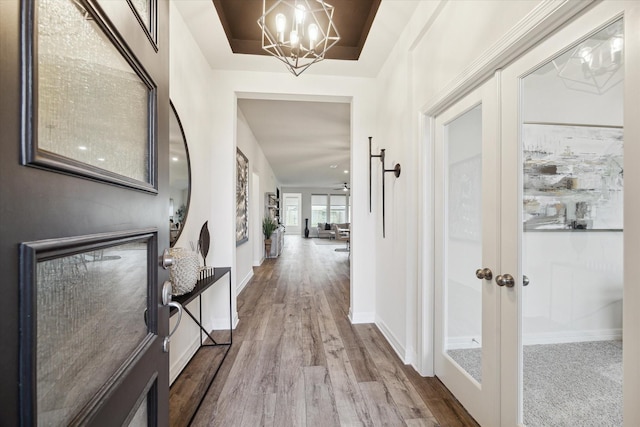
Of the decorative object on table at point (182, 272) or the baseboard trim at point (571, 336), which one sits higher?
the decorative object on table at point (182, 272)

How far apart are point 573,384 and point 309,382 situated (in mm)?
1462

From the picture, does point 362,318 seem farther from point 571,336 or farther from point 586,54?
point 586,54

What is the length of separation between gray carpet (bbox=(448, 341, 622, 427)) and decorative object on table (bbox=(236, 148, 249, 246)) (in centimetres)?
357

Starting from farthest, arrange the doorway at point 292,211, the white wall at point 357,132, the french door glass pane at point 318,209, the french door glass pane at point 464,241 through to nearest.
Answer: the french door glass pane at point 318,209 → the doorway at point 292,211 → the white wall at point 357,132 → the french door glass pane at point 464,241

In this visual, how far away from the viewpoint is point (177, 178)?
6.81ft

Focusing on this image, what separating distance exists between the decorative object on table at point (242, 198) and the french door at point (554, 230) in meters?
3.18

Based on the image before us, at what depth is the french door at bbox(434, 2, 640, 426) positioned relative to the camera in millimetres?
891

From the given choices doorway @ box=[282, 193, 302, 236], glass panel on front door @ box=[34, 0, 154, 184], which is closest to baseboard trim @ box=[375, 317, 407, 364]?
glass panel on front door @ box=[34, 0, 154, 184]

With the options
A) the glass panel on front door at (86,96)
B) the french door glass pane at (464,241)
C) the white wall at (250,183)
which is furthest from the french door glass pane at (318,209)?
the glass panel on front door at (86,96)

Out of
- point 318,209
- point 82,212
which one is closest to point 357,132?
point 82,212

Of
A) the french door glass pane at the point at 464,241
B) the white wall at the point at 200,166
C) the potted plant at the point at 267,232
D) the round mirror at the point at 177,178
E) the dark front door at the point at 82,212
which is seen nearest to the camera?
the dark front door at the point at 82,212

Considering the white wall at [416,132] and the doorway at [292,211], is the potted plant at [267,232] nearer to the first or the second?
the white wall at [416,132]

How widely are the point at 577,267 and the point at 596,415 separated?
0.51m

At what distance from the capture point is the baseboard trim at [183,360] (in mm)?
1975
